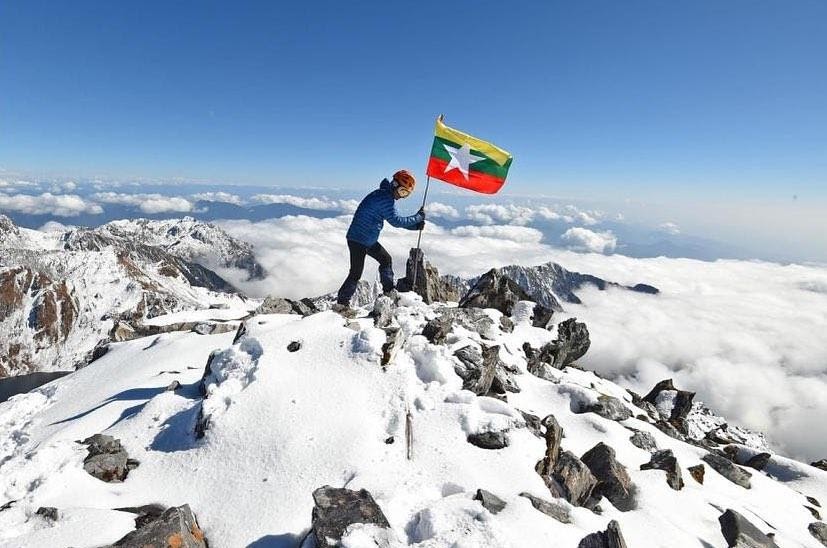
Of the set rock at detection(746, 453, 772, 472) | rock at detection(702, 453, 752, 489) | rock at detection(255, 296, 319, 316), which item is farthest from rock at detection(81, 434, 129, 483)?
rock at detection(746, 453, 772, 472)

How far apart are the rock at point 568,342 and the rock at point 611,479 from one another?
1106cm

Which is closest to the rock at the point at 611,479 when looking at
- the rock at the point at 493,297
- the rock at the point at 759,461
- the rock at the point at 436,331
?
the rock at the point at 436,331

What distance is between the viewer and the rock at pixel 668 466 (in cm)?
1213

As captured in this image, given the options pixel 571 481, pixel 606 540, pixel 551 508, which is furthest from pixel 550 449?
pixel 606 540

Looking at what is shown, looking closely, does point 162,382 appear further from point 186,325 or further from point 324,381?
point 186,325

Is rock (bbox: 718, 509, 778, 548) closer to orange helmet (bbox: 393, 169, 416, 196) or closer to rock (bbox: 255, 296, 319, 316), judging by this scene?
orange helmet (bbox: 393, 169, 416, 196)

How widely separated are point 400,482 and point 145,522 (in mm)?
4846

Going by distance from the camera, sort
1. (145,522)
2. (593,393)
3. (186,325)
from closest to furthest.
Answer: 1. (145,522)
2. (593,393)
3. (186,325)

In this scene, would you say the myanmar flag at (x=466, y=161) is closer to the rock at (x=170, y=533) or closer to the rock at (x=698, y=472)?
the rock at (x=698, y=472)

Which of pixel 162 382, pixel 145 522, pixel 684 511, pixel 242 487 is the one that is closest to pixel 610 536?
pixel 684 511

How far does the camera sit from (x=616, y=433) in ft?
47.7

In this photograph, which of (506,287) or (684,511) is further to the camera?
(506,287)

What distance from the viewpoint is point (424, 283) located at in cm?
2350

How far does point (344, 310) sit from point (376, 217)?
4.70 meters
